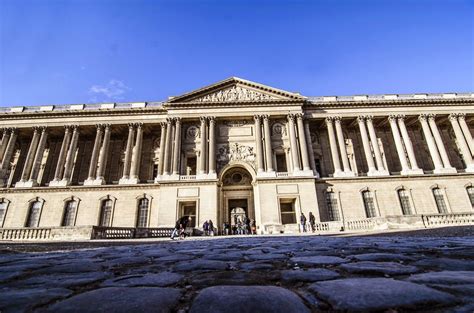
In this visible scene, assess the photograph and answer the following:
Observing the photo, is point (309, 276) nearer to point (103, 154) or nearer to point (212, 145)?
point (212, 145)

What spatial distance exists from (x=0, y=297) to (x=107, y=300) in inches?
29.9

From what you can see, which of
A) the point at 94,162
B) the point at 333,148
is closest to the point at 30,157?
the point at 94,162

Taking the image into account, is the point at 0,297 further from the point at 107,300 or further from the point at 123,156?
the point at 123,156

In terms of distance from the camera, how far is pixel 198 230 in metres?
21.7

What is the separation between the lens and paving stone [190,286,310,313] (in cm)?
122

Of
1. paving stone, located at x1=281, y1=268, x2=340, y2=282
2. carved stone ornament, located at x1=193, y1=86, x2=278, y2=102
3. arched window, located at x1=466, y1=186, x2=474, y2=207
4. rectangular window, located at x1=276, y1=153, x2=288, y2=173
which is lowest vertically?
paving stone, located at x1=281, y1=268, x2=340, y2=282

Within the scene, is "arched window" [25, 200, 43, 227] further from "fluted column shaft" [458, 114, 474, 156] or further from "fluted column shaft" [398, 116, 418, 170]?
"fluted column shaft" [458, 114, 474, 156]

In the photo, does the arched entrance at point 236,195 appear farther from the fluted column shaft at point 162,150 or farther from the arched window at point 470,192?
the arched window at point 470,192

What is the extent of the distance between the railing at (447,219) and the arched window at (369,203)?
10508 millimetres

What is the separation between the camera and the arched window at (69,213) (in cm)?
2446

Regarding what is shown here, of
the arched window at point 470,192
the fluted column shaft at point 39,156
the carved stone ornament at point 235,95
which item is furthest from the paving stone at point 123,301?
the arched window at point 470,192

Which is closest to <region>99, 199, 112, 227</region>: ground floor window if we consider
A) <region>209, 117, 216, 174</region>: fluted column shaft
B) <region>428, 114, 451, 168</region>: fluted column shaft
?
<region>209, 117, 216, 174</region>: fluted column shaft

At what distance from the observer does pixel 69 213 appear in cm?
2475

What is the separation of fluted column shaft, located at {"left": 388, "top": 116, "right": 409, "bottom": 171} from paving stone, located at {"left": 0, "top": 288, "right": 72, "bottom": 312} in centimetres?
3059
